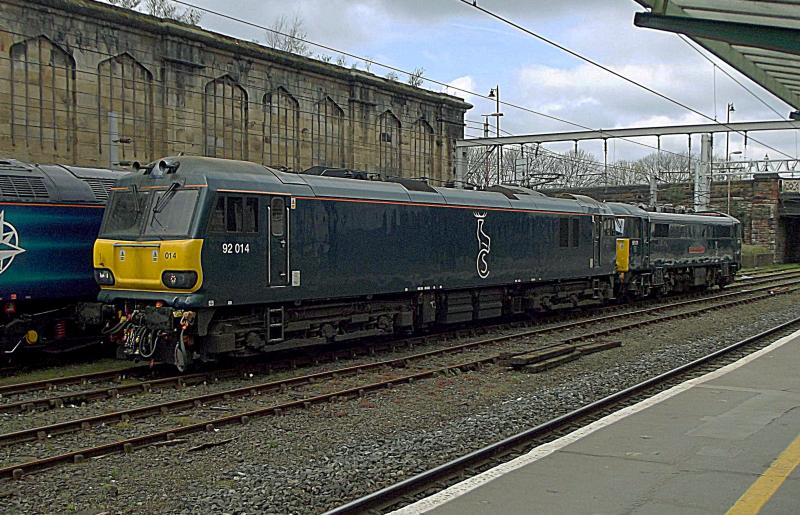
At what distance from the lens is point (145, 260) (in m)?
12.5

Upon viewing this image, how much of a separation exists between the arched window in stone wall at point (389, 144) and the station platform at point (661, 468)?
29.5m

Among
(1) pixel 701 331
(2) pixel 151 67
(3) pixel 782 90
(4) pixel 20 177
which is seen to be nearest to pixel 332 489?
(4) pixel 20 177

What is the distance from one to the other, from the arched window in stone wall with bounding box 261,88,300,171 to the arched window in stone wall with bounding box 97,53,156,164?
571 centimetres

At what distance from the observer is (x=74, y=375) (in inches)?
516

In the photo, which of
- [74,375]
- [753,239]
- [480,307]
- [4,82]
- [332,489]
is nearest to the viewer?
[332,489]

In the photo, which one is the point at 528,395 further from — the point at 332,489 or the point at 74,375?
the point at 74,375

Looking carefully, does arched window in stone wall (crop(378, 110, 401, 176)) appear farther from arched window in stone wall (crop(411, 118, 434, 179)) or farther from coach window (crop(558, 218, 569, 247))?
coach window (crop(558, 218, 569, 247))

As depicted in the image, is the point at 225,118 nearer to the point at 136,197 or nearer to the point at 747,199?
the point at 136,197

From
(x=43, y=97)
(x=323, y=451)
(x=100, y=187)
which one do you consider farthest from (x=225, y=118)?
(x=323, y=451)

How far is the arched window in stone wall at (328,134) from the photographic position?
34844mm

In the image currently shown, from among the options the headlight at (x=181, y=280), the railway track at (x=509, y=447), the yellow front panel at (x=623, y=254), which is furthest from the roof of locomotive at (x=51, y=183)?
the yellow front panel at (x=623, y=254)

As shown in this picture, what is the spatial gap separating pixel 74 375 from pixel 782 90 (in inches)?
563

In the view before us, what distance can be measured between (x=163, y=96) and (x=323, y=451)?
21624mm

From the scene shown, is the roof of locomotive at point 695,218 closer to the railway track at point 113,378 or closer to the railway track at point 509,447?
the railway track at point 509,447
